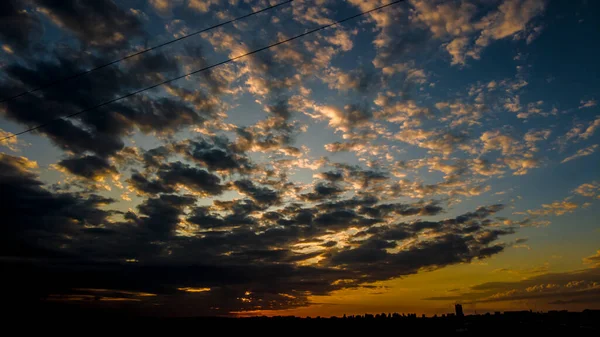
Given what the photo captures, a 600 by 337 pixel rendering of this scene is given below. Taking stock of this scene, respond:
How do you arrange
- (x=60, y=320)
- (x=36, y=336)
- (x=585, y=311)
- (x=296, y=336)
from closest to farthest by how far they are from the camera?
(x=296, y=336)
(x=36, y=336)
(x=60, y=320)
(x=585, y=311)

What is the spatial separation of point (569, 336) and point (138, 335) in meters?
121

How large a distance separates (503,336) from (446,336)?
58.8 ft

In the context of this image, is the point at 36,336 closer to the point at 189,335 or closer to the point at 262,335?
the point at 189,335

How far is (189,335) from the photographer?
11312 centimetres

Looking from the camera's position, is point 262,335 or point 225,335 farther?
point 225,335

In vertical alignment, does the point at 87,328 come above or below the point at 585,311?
above

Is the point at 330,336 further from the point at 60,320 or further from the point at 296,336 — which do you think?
the point at 60,320

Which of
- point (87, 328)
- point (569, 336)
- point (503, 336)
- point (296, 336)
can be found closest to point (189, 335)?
point (296, 336)

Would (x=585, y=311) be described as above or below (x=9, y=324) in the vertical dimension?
below

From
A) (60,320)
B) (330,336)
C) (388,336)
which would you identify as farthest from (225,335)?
(60,320)

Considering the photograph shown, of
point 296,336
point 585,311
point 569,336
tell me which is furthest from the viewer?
point 585,311

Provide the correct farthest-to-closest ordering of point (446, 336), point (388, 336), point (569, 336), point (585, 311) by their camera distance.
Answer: point (585, 311) → point (388, 336) → point (446, 336) → point (569, 336)

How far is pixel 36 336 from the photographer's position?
107375mm

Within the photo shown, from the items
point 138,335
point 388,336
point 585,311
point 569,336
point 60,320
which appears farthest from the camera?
point 585,311
